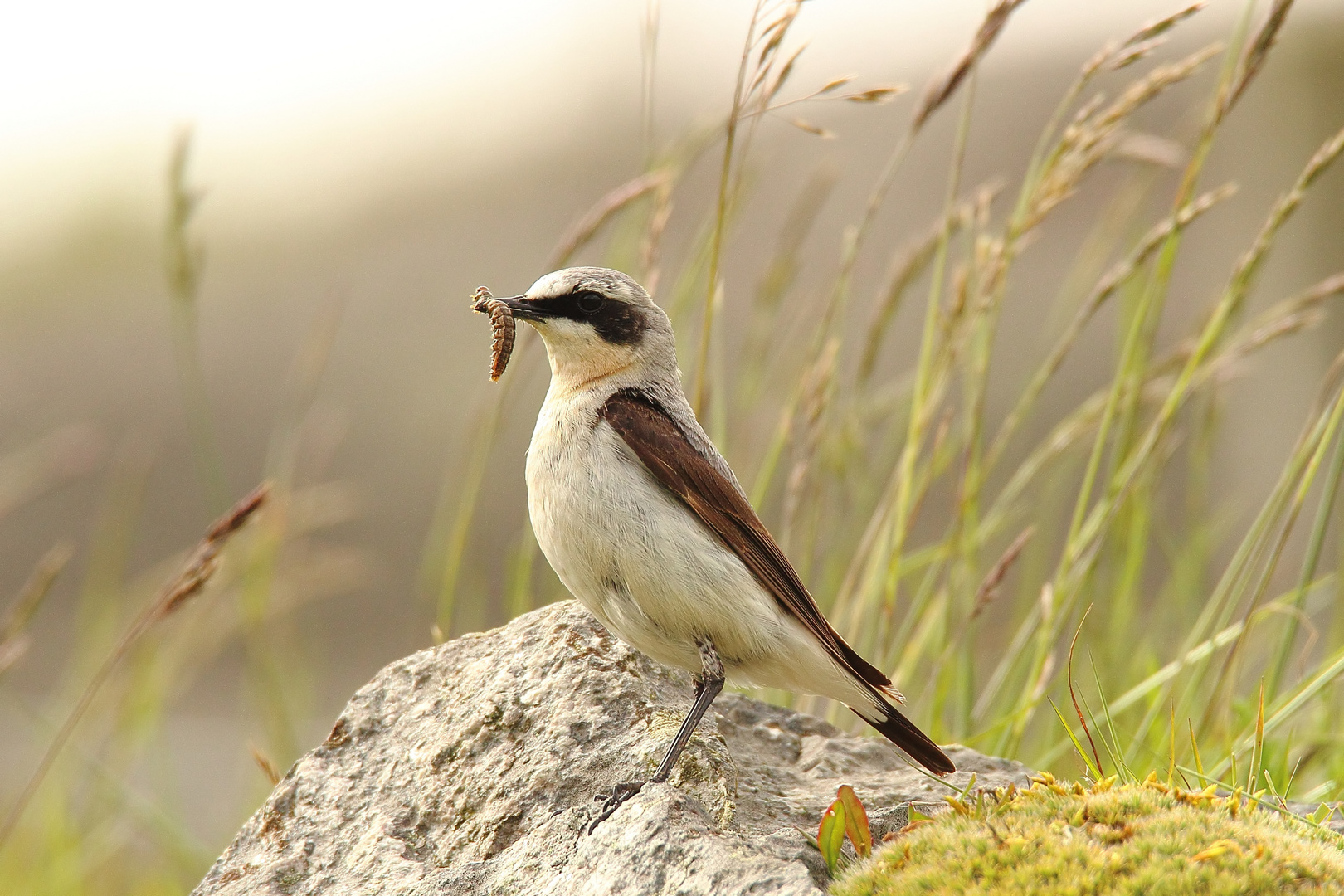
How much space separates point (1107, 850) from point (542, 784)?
148 cm

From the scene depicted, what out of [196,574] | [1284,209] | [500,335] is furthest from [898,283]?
[196,574]

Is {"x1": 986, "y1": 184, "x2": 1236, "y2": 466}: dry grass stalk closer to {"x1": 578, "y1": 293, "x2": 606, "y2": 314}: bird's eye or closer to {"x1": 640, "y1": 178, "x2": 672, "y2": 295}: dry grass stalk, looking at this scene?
{"x1": 640, "y1": 178, "x2": 672, "y2": 295}: dry grass stalk

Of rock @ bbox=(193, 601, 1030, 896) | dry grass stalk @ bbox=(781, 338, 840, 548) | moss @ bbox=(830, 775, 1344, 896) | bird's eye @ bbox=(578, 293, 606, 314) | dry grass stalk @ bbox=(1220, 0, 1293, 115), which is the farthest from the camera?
dry grass stalk @ bbox=(781, 338, 840, 548)

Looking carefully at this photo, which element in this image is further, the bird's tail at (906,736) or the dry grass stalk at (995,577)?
the dry grass stalk at (995,577)

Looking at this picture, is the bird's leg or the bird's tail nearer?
the bird's leg

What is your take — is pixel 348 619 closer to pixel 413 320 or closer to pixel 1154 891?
pixel 413 320

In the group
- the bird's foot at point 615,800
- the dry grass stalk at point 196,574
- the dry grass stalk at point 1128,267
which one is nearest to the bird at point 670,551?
the bird's foot at point 615,800

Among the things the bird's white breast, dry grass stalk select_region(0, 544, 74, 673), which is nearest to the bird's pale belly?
the bird's white breast

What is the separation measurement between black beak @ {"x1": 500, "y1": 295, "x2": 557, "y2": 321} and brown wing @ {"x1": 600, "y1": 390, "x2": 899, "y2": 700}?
19.9 inches

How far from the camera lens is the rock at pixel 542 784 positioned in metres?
2.66

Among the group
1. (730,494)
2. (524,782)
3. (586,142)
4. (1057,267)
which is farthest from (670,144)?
(586,142)

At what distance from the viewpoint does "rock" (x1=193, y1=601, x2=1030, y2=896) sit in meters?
2.66

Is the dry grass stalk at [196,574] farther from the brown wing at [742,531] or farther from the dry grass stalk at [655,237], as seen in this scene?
the dry grass stalk at [655,237]

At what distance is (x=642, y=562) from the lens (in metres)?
3.28
